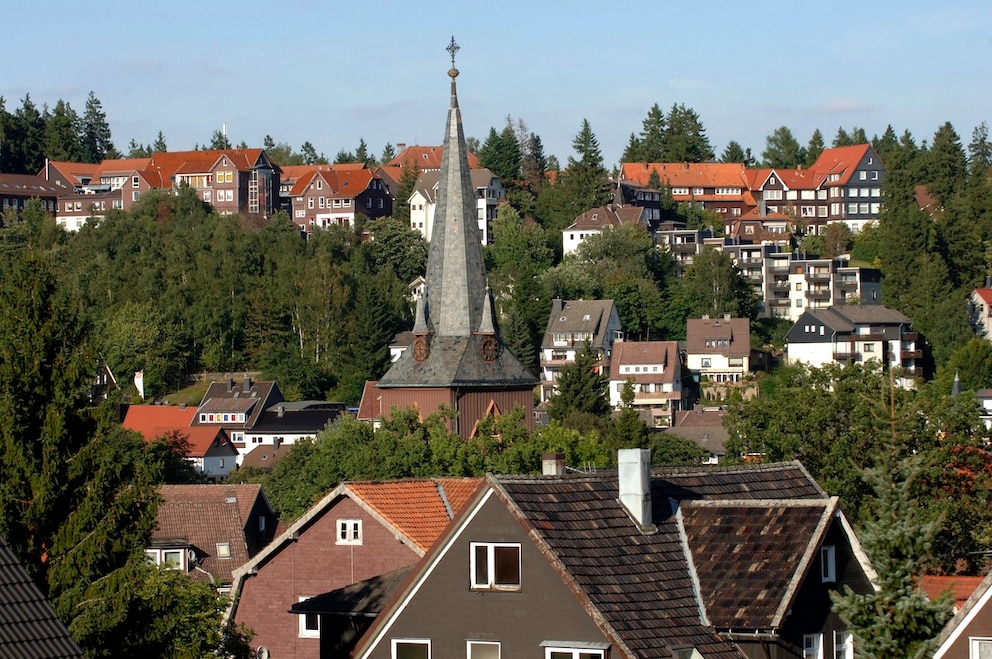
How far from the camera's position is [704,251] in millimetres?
149125

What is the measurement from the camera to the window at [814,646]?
2038 centimetres

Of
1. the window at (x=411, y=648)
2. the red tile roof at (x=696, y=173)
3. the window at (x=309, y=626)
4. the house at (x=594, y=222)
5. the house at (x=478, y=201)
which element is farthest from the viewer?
the red tile roof at (x=696, y=173)

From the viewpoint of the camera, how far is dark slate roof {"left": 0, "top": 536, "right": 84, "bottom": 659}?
13961 millimetres

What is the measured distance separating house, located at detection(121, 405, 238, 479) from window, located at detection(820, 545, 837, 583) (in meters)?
94.4

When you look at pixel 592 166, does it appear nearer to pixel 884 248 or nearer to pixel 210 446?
pixel 884 248

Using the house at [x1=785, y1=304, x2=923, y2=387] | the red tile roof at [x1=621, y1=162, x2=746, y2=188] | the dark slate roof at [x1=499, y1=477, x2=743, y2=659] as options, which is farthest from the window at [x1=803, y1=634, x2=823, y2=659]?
the red tile roof at [x1=621, y1=162, x2=746, y2=188]

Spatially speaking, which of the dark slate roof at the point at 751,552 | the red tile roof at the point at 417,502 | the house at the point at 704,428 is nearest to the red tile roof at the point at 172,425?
the house at the point at 704,428

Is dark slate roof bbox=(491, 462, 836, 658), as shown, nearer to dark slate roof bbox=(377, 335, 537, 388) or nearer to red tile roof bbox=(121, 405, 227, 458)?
dark slate roof bbox=(377, 335, 537, 388)

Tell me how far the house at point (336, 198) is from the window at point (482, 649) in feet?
457

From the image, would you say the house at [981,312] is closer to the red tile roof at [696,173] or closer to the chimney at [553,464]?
the red tile roof at [696,173]

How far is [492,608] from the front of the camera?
65.4ft

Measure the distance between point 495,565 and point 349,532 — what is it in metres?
9.80

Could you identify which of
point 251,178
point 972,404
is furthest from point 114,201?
point 972,404

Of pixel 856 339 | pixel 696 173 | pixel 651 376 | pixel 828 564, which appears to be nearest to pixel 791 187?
pixel 696 173
